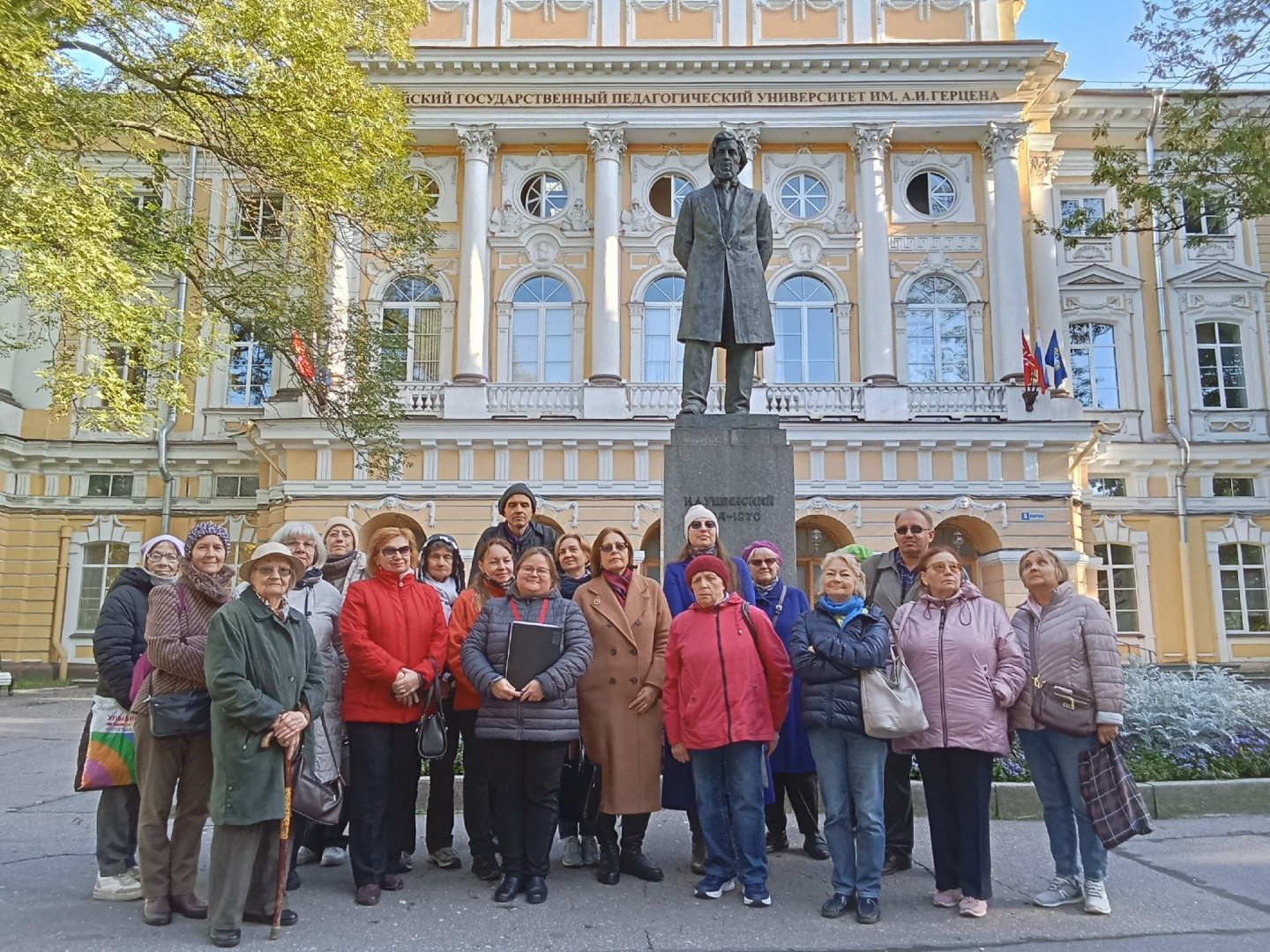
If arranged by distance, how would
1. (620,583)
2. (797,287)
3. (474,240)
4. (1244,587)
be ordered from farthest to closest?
1. (797,287)
2. (1244,587)
3. (474,240)
4. (620,583)

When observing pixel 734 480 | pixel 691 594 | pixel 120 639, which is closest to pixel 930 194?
pixel 734 480

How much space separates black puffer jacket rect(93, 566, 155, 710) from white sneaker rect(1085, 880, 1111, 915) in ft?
16.3

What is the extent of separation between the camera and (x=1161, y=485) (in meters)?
24.7

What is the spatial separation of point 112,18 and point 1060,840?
13173 mm

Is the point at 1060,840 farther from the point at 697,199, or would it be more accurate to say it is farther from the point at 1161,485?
the point at 1161,485

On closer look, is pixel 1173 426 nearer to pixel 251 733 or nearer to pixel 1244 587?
pixel 1244 587

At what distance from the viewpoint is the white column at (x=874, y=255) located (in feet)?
76.1

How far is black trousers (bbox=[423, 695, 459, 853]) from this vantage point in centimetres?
588

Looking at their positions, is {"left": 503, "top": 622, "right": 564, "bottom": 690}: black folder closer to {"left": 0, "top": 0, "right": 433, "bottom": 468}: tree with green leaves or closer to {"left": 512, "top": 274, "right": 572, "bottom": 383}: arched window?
{"left": 0, "top": 0, "right": 433, "bottom": 468}: tree with green leaves

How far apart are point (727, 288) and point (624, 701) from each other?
4.03m

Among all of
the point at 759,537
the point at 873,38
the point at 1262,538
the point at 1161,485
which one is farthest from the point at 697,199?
the point at 1262,538

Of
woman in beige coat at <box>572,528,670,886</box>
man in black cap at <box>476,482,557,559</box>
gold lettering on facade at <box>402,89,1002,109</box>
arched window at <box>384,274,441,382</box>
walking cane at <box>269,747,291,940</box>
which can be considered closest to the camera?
walking cane at <box>269,747,291,940</box>

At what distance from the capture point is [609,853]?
5.58m

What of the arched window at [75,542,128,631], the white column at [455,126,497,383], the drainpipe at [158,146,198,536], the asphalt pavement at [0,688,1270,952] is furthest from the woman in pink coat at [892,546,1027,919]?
the arched window at [75,542,128,631]
